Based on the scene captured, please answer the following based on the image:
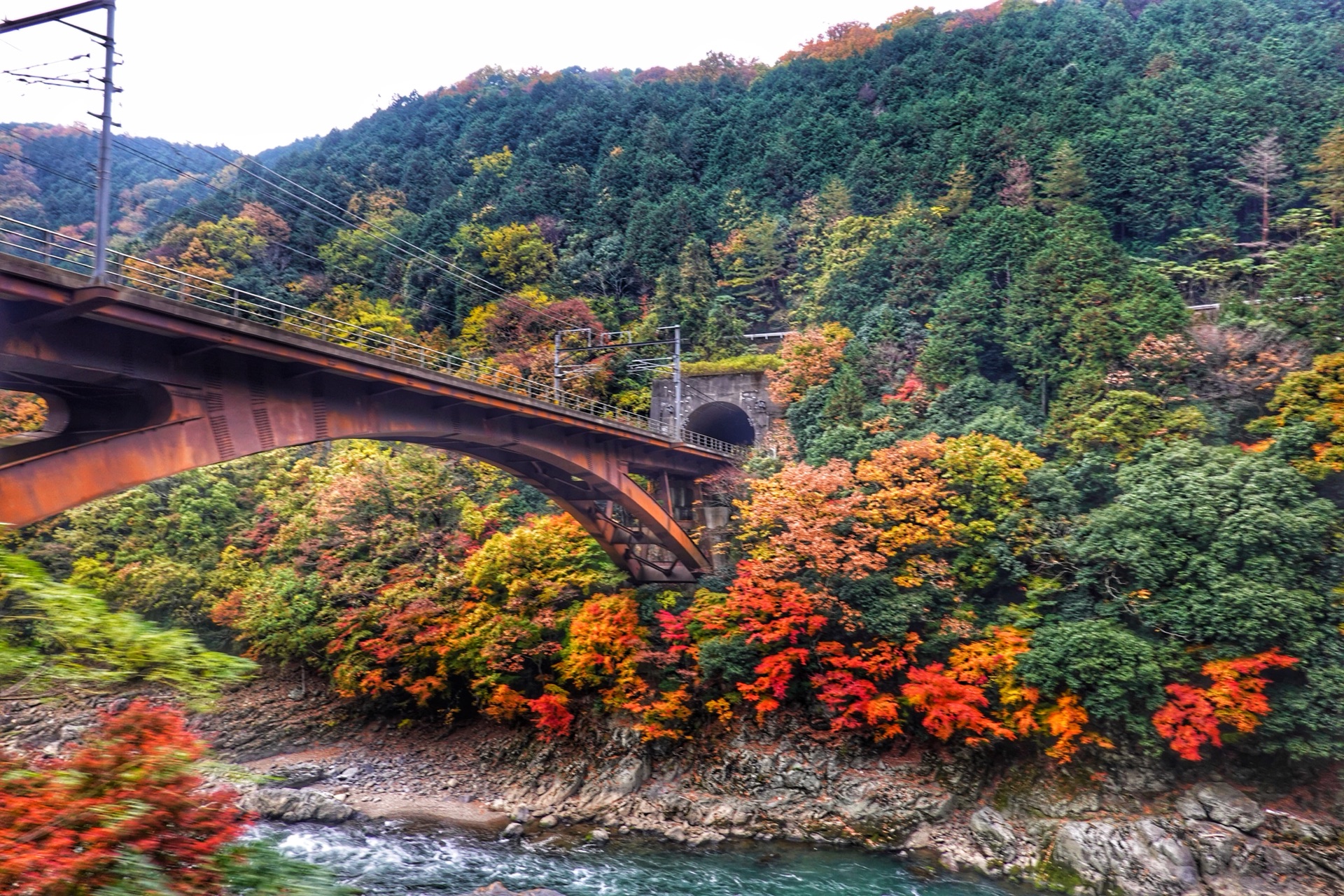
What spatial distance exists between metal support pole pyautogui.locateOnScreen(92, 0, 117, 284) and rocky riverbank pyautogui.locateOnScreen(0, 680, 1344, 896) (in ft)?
44.7

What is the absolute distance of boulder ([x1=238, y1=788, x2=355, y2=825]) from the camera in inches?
698

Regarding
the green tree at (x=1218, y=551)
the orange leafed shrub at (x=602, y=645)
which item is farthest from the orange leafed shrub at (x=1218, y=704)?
the orange leafed shrub at (x=602, y=645)

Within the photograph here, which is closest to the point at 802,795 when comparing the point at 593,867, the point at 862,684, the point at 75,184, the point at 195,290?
the point at 862,684

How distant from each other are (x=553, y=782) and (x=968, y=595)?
10.8m

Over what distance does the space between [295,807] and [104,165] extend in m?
14.7

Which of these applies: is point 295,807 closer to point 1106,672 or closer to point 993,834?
point 993,834

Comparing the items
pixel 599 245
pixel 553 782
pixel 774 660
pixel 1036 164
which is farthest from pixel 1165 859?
pixel 599 245

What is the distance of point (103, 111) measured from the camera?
29.3ft

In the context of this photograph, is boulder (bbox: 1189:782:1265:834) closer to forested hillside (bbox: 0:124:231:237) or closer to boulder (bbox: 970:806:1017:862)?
boulder (bbox: 970:806:1017:862)

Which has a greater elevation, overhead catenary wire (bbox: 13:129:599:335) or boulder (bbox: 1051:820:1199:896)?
overhead catenary wire (bbox: 13:129:599:335)

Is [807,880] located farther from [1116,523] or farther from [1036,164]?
[1036,164]

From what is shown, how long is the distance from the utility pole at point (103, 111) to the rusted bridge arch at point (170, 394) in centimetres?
39

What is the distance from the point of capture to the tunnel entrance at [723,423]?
31.1 meters

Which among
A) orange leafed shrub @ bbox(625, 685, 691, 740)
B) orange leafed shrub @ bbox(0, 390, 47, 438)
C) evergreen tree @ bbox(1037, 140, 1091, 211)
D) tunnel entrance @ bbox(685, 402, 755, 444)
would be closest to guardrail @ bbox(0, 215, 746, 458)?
tunnel entrance @ bbox(685, 402, 755, 444)
